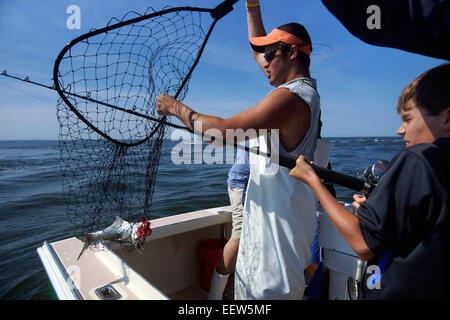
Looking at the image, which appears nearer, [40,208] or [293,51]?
[293,51]

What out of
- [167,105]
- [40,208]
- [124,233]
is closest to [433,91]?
[167,105]

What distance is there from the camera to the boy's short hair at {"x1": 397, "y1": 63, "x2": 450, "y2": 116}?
3.12 feet

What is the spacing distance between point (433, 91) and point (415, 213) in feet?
1.54

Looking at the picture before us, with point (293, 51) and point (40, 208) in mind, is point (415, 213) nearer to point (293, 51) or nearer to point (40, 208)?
point (293, 51)

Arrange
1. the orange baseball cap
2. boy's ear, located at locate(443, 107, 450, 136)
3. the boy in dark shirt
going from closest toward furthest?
the boy in dark shirt < boy's ear, located at locate(443, 107, 450, 136) < the orange baseball cap

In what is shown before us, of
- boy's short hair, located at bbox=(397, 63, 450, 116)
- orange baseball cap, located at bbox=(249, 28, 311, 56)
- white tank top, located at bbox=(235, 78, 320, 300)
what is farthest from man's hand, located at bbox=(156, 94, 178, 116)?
boy's short hair, located at bbox=(397, 63, 450, 116)

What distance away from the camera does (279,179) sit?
1.42 m

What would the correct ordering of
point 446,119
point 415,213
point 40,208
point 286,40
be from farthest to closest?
1. point 40,208
2. point 286,40
3. point 446,119
4. point 415,213

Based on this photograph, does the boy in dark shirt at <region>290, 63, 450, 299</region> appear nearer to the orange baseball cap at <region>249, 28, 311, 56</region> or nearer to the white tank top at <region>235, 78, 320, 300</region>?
the white tank top at <region>235, 78, 320, 300</region>

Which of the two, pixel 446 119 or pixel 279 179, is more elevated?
pixel 446 119

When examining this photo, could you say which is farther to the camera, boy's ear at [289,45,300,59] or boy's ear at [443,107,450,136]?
boy's ear at [289,45,300,59]

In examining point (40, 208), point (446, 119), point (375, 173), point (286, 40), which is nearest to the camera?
point (446, 119)
